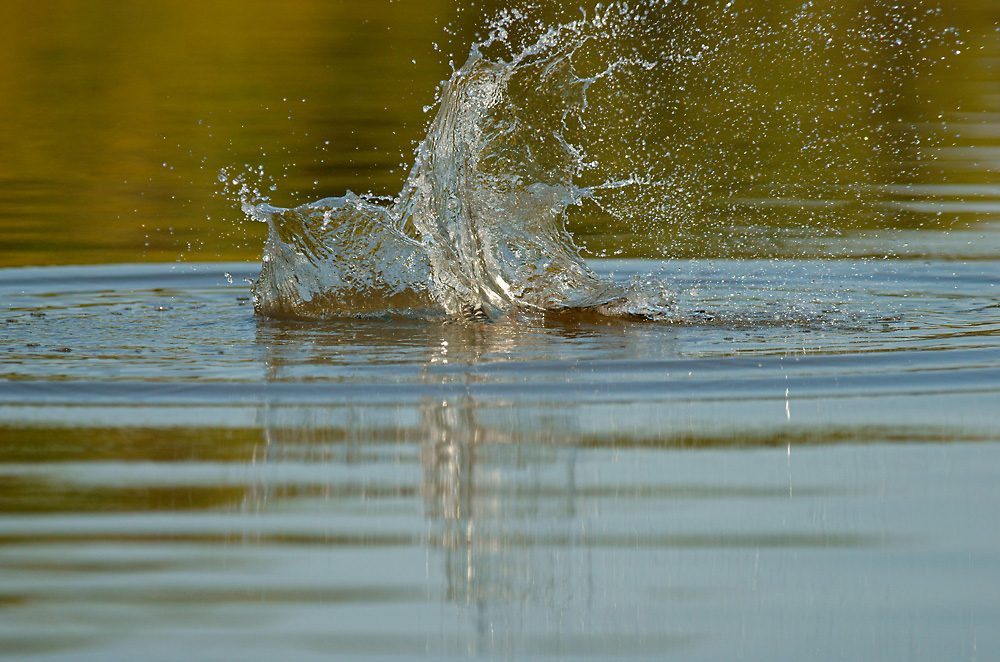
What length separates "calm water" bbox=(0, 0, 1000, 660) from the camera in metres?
3.27

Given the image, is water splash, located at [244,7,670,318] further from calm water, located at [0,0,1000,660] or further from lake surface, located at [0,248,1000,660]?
lake surface, located at [0,248,1000,660]

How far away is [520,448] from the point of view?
4.61m

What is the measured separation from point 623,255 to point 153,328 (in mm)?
3824

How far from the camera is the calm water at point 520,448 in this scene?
3.27 meters

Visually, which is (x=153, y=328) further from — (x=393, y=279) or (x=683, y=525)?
(x=683, y=525)

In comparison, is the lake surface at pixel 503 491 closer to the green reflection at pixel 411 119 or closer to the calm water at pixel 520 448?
the calm water at pixel 520 448

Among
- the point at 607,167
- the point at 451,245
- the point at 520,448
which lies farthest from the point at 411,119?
the point at 520,448

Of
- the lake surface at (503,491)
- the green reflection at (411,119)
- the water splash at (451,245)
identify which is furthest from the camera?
the green reflection at (411,119)

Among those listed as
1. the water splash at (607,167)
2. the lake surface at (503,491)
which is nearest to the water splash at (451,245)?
the water splash at (607,167)

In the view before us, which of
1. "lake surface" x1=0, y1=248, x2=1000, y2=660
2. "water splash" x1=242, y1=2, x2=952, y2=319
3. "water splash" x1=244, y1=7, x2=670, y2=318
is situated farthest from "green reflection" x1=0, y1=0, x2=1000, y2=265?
"lake surface" x1=0, y1=248, x2=1000, y2=660

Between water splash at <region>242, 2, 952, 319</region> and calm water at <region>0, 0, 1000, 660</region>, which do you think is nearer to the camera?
calm water at <region>0, 0, 1000, 660</region>

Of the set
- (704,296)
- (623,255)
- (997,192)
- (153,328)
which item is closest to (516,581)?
(153,328)

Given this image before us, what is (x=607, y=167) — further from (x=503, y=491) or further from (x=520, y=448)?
(x=503, y=491)

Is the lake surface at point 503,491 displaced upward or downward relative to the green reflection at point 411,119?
downward
